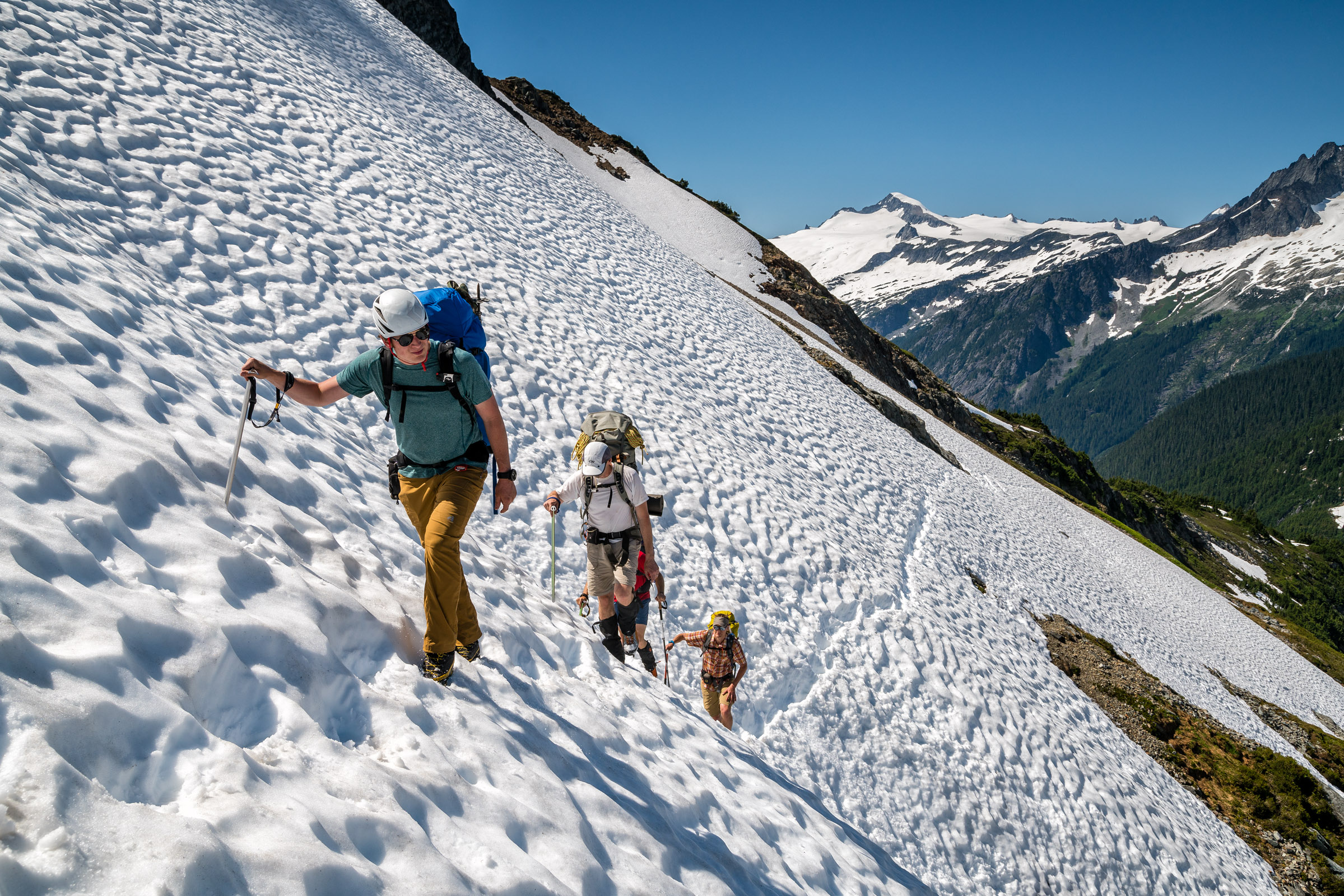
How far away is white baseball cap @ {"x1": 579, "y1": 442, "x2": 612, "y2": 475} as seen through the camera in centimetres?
695

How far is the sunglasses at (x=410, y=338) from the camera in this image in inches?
175

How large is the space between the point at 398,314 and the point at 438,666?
2558 mm

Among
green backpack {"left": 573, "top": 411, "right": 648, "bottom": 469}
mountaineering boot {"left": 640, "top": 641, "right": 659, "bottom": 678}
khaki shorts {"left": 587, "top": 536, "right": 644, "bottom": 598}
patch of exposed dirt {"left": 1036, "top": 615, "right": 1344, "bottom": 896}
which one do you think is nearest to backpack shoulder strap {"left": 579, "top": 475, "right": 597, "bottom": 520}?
green backpack {"left": 573, "top": 411, "right": 648, "bottom": 469}

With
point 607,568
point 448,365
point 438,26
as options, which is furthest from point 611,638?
point 438,26

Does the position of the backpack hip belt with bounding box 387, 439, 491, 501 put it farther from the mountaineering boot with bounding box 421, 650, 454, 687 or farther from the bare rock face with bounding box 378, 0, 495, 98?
the bare rock face with bounding box 378, 0, 495, 98

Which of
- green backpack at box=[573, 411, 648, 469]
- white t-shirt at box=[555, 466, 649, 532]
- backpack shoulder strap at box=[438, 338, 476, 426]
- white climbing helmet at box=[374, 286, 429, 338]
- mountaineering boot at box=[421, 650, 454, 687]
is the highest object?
white climbing helmet at box=[374, 286, 429, 338]

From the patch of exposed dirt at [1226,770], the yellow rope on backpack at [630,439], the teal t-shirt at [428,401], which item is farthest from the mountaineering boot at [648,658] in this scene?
the patch of exposed dirt at [1226,770]

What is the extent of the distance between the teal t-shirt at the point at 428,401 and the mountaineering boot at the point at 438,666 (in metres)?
1.34

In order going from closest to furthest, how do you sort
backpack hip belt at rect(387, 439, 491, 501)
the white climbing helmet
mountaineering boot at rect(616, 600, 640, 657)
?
the white climbing helmet
backpack hip belt at rect(387, 439, 491, 501)
mountaineering boot at rect(616, 600, 640, 657)

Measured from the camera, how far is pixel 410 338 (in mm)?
4453

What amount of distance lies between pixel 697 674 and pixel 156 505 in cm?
655

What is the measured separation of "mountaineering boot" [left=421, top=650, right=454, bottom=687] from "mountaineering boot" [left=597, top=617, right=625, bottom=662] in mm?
3045

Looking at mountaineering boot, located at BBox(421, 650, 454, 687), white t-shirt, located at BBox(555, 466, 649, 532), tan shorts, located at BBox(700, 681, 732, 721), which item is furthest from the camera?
tan shorts, located at BBox(700, 681, 732, 721)

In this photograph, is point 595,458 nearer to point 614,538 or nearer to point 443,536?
point 614,538
